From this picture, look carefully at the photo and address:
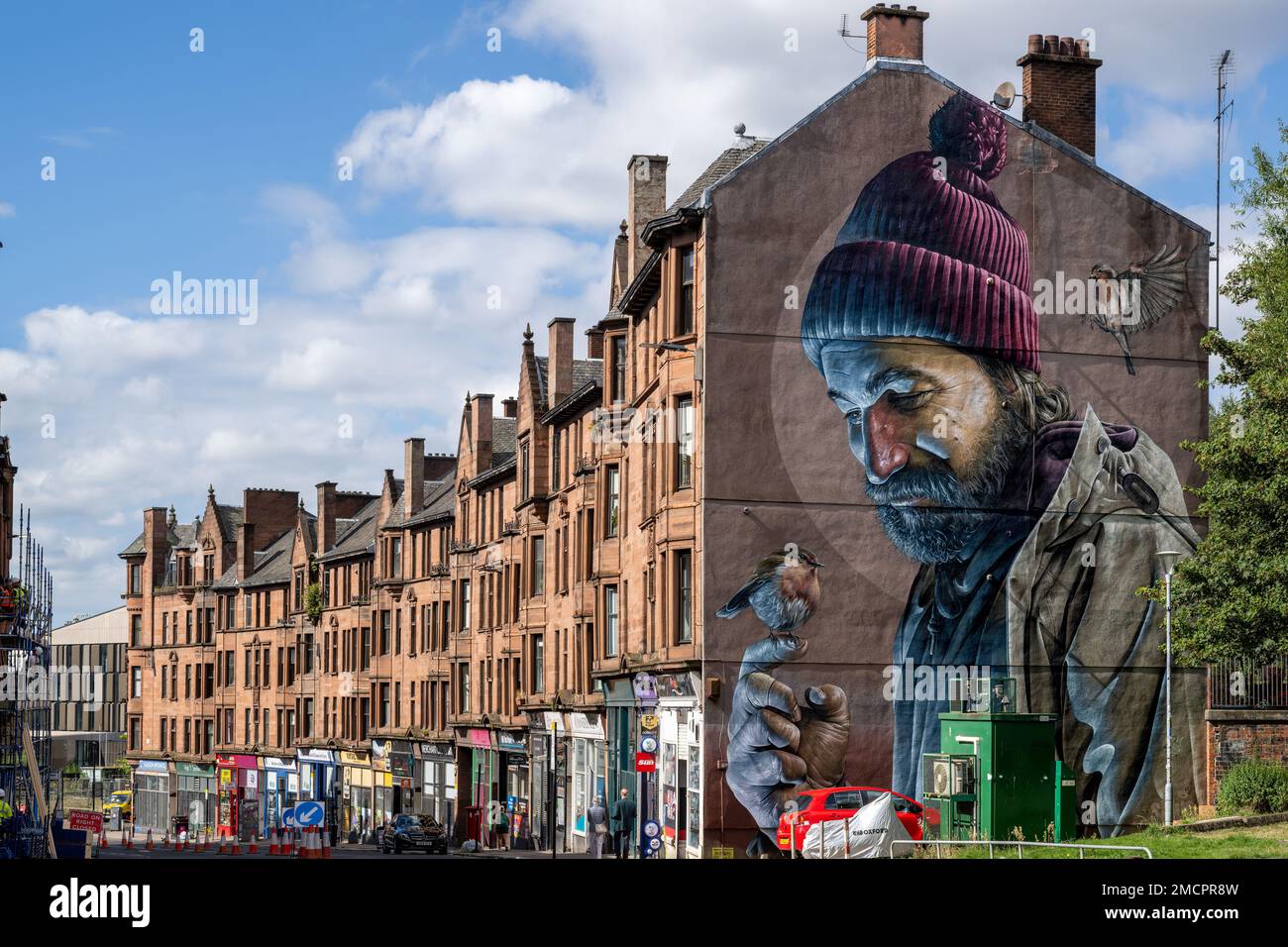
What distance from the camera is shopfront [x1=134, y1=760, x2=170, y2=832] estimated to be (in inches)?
4336

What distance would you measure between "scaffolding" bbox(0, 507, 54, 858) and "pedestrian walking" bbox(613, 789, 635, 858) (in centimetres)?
1487

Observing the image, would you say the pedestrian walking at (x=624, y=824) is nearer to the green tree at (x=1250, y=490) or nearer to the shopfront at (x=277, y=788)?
the green tree at (x=1250, y=490)

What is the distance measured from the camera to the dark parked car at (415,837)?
53.8 m

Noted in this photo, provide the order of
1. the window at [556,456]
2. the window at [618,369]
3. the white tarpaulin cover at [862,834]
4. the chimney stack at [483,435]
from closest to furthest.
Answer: the white tarpaulin cover at [862,834] → the window at [618,369] → the window at [556,456] → the chimney stack at [483,435]

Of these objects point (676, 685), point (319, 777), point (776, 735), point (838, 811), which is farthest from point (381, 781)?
point (838, 811)

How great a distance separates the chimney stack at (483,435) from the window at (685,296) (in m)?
31.6

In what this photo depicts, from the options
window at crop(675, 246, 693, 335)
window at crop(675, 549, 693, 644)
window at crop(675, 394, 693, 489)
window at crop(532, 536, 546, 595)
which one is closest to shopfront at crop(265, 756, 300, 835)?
window at crop(532, 536, 546, 595)

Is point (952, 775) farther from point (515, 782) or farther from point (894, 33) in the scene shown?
point (515, 782)

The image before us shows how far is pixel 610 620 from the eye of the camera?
165ft

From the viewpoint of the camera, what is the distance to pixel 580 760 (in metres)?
56.5

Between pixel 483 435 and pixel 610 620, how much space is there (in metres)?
22.6

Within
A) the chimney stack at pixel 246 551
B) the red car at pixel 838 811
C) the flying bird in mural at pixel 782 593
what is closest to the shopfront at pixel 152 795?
the chimney stack at pixel 246 551
